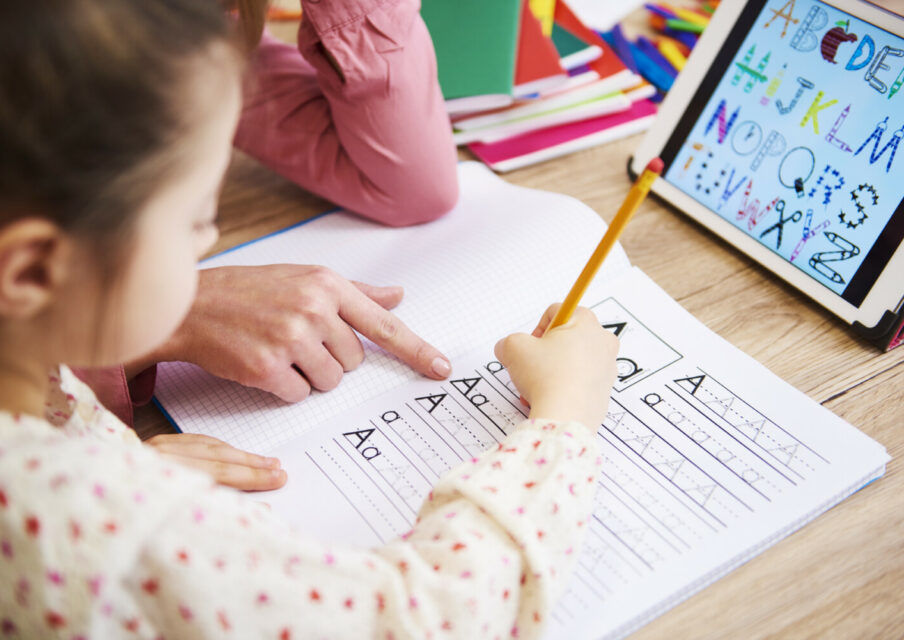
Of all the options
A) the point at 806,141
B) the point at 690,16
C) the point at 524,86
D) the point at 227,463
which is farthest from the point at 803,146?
the point at 227,463

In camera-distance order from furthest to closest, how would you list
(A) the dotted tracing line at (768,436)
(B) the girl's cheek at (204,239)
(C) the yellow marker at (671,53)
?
1. (C) the yellow marker at (671,53)
2. (A) the dotted tracing line at (768,436)
3. (B) the girl's cheek at (204,239)

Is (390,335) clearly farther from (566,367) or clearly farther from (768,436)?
(768,436)

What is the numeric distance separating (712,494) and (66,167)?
447 millimetres

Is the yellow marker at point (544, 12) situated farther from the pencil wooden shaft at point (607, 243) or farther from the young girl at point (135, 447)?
the young girl at point (135, 447)

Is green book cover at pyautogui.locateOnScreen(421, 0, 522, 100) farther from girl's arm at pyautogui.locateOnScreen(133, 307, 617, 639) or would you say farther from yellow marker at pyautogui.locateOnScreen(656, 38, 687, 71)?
girl's arm at pyautogui.locateOnScreen(133, 307, 617, 639)

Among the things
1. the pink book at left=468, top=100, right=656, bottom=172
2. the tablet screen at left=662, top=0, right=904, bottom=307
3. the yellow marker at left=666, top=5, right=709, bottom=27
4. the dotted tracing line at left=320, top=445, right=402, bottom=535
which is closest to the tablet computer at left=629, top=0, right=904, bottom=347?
the tablet screen at left=662, top=0, right=904, bottom=307

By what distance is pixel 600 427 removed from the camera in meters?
0.58

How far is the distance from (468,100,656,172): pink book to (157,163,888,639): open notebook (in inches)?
5.9

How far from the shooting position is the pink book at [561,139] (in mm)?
895

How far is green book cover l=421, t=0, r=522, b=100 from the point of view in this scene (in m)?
0.89

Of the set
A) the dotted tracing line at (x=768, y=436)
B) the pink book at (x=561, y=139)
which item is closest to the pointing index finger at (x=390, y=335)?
the dotted tracing line at (x=768, y=436)

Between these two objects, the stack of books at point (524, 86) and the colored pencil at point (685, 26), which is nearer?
the stack of books at point (524, 86)

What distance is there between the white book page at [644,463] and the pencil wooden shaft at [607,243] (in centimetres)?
8

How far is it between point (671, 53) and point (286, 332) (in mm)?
711
